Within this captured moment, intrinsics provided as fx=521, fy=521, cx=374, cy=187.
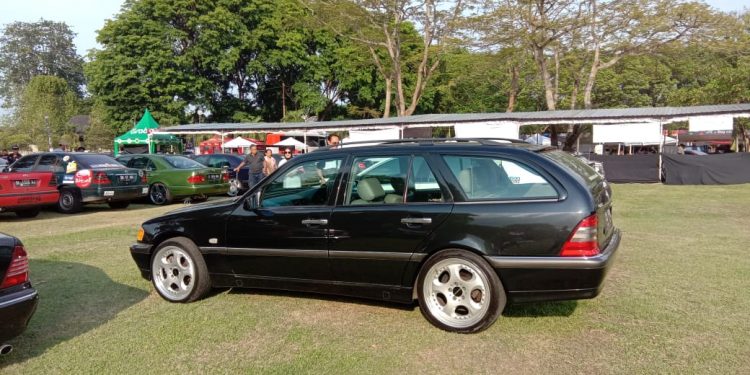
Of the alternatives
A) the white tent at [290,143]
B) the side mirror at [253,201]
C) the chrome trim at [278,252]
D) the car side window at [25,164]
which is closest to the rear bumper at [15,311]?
the chrome trim at [278,252]

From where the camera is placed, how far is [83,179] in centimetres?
1222

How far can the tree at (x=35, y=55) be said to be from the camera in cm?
9206

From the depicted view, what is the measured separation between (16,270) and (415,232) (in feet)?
9.42

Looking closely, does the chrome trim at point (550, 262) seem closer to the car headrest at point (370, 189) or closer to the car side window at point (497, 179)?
Result: the car side window at point (497, 179)

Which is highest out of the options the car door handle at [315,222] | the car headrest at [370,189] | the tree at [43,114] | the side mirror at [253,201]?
the tree at [43,114]

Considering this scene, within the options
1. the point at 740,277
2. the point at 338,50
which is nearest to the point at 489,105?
the point at 338,50

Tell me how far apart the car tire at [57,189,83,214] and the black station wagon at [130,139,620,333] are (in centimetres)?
855

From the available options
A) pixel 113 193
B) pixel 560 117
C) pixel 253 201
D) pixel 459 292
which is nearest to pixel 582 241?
pixel 459 292

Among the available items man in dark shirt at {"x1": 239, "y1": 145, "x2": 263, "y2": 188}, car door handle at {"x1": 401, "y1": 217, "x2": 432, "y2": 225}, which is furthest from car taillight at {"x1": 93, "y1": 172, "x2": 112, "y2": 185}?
car door handle at {"x1": 401, "y1": 217, "x2": 432, "y2": 225}

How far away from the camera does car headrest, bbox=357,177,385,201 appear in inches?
175

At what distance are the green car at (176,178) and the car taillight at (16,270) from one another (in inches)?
411

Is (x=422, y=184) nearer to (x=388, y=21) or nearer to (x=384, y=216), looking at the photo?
(x=384, y=216)

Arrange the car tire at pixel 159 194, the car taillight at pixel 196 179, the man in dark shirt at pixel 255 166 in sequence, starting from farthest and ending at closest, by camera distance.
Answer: the car tire at pixel 159 194, the car taillight at pixel 196 179, the man in dark shirt at pixel 255 166

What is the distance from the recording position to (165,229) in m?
5.14
